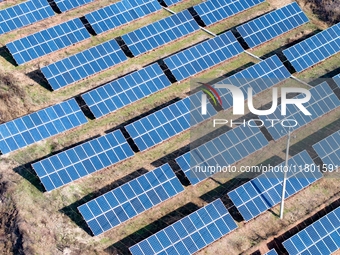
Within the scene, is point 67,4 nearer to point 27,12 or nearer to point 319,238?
point 27,12

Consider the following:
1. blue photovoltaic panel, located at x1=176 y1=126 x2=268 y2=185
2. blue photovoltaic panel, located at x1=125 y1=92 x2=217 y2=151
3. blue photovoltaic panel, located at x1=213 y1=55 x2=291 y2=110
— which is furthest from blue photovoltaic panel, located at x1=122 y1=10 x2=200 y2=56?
blue photovoltaic panel, located at x1=176 y1=126 x2=268 y2=185

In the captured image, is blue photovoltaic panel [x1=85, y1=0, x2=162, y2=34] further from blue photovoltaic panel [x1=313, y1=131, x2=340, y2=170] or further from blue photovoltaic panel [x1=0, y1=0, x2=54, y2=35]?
blue photovoltaic panel [x1=313, y1=131, x2=340, y2=170]

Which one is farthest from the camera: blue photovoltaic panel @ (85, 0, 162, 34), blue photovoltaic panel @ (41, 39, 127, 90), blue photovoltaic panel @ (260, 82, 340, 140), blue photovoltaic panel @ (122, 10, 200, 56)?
blue photovoltaic panel @ (85, 0, 162, 34)

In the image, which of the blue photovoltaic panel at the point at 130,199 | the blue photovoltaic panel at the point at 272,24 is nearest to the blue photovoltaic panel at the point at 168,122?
the blue photovoltaic panel at the point at 130,199

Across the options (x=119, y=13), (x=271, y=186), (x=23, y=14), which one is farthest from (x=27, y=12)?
(x=271, y=186)

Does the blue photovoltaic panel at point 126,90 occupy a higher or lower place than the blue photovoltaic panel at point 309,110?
lower

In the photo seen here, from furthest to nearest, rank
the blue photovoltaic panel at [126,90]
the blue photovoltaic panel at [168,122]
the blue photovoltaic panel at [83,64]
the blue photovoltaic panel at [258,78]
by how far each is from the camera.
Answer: the blue photovoltaic panel at [258,78]
the blue photovoltaic panel at [83,64]
the blue photovoltaic panel at [126,90]
the blue photovoltaic panel at [168,122]

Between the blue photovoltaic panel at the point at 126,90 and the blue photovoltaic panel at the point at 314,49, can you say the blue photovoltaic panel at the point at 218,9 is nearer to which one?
the blue photovoltaic panel at the point at 314,49
